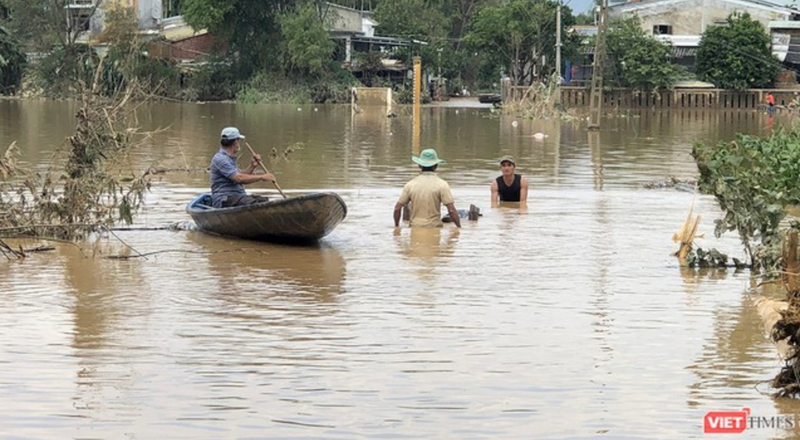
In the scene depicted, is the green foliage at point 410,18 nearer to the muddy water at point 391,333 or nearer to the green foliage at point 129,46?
the green foliage at point 129,46

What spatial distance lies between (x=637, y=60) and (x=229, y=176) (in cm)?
4783

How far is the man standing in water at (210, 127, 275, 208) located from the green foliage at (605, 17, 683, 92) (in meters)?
47.1

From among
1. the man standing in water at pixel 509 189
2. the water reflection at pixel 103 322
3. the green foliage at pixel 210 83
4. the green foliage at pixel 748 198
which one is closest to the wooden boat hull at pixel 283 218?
the water reflection at pixel 103 322

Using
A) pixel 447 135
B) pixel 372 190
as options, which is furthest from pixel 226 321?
pixel 447 135

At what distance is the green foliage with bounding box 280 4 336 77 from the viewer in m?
66.2

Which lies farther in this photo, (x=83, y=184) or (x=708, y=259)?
(x=83, y=184)

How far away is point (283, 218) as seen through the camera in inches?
568

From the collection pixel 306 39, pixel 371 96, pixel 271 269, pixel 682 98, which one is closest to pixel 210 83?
pixel 306 39

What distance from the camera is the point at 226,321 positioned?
1070 centimetres

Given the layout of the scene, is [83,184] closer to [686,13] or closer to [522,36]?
[522,36]

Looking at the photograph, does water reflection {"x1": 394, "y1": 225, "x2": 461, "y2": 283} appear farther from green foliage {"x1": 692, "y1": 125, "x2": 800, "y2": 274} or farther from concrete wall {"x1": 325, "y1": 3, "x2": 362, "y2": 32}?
concrete wall {"x1": 325, "y1": 3, "x2": 362, "y2": 32}

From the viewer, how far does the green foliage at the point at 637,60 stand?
199 feet

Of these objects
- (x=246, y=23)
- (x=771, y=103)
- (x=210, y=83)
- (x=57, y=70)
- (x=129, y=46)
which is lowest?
(x=771, y=103)

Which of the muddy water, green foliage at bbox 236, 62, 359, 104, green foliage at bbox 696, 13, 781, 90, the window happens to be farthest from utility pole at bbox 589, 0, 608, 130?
green foliage at bbox 236, 62, 359, 104
